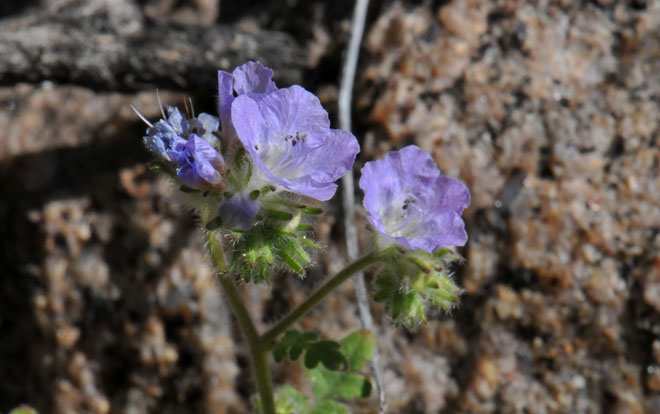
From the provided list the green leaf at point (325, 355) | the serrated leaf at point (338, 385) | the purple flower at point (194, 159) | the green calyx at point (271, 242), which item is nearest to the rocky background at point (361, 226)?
the serrated leaf at point (338, 385)

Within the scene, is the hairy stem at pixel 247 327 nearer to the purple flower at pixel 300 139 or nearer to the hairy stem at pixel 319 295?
the hairy stem at pixel 319 295

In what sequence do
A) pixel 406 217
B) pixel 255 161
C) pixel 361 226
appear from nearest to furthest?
pixel 255 161 → pixel 406 217 → pixel 361 226

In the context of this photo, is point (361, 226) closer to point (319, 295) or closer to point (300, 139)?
point (319, 295)

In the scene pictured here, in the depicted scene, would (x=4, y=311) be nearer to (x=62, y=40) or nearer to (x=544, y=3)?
(x=62, y=40)

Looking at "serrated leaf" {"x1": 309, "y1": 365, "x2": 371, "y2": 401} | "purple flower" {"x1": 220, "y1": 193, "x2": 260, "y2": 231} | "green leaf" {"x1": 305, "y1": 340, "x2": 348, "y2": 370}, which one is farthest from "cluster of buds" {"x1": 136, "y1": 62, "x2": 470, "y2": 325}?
"serrated leaf" {"x1": 309, "y1": 365, "x2": 371, "y2": 401}

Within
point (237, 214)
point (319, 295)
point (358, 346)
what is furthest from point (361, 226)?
point (237, 214)

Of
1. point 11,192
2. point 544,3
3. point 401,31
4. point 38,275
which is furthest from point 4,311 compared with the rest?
point 544,3
